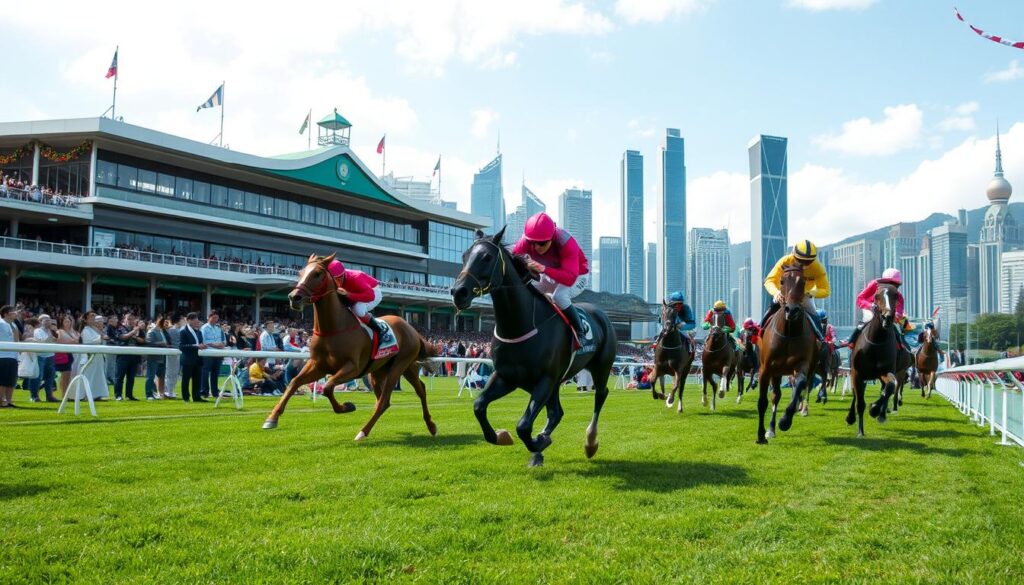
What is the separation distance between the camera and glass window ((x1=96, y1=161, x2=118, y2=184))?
4456 centimetres

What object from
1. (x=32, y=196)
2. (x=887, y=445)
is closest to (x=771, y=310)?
(x=887, y=445)

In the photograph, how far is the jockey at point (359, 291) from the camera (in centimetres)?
944

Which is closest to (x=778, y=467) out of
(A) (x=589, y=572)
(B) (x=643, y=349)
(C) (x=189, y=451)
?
(A) (x=589, y=572)

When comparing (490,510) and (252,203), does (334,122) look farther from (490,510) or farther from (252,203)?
(490,510)

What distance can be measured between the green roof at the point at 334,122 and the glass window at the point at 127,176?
83.5 feet

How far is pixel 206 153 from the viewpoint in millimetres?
48938

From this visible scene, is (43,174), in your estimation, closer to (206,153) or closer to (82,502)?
(206,153)

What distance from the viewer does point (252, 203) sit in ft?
179

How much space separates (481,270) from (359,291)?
12.9 ft

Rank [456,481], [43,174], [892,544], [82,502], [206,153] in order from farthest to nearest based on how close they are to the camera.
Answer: [206,153], [43,174], [456,481], [82,502], [892,544]

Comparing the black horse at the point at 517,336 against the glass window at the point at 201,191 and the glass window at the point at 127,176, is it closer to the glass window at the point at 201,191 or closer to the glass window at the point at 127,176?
the glass window at the point at 127,176

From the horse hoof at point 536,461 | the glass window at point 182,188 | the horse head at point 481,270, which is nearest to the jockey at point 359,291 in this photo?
the horse head at point 481,270

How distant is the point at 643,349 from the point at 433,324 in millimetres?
19781

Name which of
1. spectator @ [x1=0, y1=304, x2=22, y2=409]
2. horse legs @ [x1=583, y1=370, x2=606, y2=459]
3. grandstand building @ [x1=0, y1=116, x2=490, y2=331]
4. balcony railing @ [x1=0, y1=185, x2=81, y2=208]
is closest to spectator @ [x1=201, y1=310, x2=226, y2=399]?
spectator @ [x1=0, y1=304, x2=22, y2=409]
